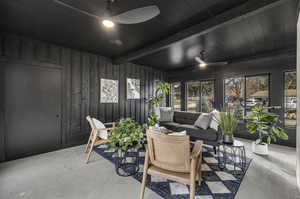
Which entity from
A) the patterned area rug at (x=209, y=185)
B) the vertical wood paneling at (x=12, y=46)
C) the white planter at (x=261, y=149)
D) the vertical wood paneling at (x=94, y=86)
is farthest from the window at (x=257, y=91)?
the vertical wood paneling at (x=12, y=46)

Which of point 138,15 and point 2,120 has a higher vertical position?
point 138,15

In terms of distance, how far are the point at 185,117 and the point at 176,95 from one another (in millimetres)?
2581

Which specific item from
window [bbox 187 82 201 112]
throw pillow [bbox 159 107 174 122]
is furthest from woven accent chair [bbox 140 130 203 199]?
window [bbox 187 82 201 112]

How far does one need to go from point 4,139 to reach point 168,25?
408 centimetres

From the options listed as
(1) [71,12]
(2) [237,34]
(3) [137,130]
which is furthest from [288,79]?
(1) [71,12]

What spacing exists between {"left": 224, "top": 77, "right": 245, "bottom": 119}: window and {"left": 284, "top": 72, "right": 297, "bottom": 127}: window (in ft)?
3.42

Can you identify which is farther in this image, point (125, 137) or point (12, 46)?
point (12, 46)

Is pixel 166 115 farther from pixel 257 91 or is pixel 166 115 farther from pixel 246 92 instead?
pixel 257 91

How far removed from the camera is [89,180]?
2.05 meters

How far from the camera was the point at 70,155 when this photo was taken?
9.78ft

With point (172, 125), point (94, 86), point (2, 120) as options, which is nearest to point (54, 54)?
point (94, 86)

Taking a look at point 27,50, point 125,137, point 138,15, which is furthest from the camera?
point 27,50

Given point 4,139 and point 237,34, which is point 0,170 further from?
point 237,34

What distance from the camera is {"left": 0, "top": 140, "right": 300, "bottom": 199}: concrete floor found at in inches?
68.5
